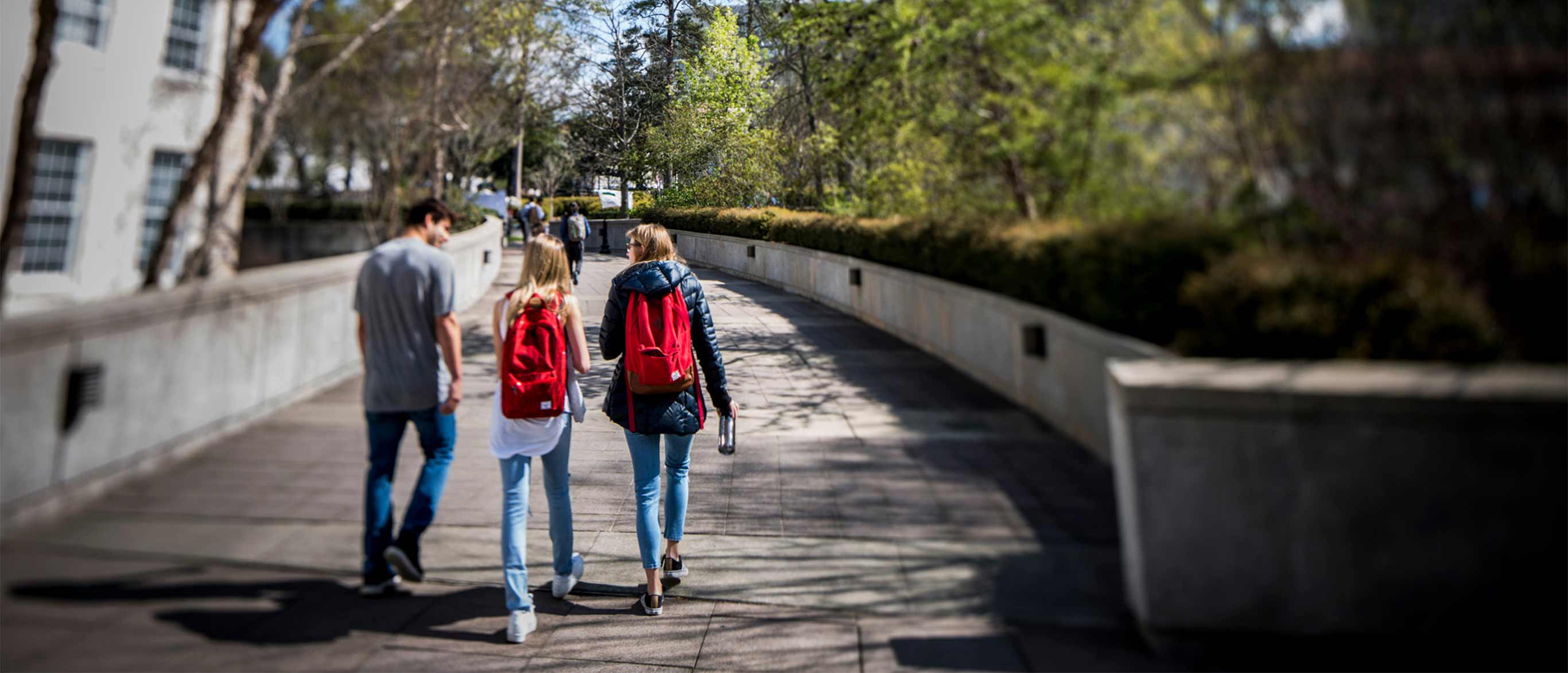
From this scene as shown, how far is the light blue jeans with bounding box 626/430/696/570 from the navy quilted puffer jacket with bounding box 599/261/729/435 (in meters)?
0.05

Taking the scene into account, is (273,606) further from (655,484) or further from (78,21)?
(78,21)

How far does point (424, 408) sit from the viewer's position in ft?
7.17

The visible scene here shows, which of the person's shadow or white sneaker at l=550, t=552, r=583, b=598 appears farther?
white sneaker at l=550, t=552, r=583, b=598

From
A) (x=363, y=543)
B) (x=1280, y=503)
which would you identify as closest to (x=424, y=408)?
(x=363, y=543)

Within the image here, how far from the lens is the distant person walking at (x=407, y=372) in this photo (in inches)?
78.0

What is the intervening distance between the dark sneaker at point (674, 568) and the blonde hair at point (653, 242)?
3.23 feet

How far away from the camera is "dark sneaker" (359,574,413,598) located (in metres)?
2.23

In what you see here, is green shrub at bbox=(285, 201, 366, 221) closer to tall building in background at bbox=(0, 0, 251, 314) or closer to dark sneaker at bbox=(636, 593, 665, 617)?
tall building in background at bbox=(0, 0, 251, 314)

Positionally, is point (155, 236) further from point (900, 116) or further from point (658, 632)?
point (658, 632)

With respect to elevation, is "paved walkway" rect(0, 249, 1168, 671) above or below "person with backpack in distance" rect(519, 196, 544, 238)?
below

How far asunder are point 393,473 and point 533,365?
23.0 inches

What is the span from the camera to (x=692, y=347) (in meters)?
2.80

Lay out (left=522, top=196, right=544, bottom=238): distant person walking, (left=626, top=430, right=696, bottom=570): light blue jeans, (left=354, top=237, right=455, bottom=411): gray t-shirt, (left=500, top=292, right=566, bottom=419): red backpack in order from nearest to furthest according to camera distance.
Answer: (left=354, top=237, right=455, bottom=411): gray t-shirt → (left=522, top=196, right=544, bottom=238): distant person walking → (left=500, top=292, right=566, bottom=419): red backpack → (left=626, top=430, right=696, bottom=570): light blue jeans


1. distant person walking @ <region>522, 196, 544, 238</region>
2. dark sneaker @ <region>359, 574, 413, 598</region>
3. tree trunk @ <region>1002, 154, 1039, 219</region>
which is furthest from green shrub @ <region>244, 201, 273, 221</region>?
tree trunk @ <region>1002, 154, 1039, 219</region>
